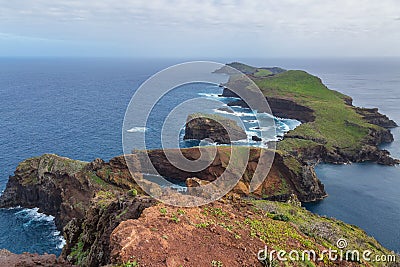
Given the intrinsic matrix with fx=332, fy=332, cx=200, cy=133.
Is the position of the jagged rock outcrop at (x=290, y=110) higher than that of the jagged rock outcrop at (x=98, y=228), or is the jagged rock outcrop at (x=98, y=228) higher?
the jagged rock outcrop at (x=98, y=228)

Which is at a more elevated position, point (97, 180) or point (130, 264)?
point (130, 264)

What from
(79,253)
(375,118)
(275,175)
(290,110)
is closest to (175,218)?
(79,253)

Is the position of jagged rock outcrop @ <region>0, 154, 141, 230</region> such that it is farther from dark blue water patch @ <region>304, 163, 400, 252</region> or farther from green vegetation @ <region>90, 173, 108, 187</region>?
dark blue water patch @ <region>304, 163, 400, 252</region>

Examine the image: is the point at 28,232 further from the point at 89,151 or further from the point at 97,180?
the point at 89,151

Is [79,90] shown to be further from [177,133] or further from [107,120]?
[177,133]

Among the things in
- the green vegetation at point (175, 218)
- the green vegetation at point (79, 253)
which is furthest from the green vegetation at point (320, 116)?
the green vegetation at point (175, 218)

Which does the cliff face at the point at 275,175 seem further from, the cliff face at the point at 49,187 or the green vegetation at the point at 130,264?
the green vegetation at the point at 130,264
